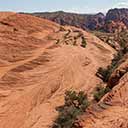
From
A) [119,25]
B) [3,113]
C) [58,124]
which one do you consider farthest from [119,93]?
[119,25]

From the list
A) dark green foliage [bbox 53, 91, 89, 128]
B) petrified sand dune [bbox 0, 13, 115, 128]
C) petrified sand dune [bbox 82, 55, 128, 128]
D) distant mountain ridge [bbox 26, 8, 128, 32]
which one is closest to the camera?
petrified sand dune [bbox 82, 55, 128, 128]

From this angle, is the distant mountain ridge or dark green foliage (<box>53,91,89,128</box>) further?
the distant mountain ridge

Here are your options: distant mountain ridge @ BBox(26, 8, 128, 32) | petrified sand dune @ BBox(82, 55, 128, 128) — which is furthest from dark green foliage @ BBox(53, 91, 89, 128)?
distant mountain ridge @ BBox(26, 8, 128, 32)

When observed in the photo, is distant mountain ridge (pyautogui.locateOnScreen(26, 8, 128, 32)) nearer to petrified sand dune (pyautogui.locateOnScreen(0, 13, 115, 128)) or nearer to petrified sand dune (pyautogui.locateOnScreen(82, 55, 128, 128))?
petrified sand dune (pyautogui.locateOnScreen(0, 13, 115, 128))

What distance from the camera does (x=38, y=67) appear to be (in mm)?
44438

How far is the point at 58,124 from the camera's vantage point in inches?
1123

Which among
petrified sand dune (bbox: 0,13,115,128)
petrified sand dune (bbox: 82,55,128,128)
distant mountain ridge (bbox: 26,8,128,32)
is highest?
petrified sand dune (bbox: 82,55,128,128)

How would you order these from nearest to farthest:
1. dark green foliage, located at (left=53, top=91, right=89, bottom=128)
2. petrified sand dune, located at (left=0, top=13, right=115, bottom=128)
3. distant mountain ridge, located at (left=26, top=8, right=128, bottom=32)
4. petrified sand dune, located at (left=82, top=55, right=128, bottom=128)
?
petrified sand dune, located at (left=82, top=55, right=128, bottom=128), dark green foliage, located at (left=53, top=91, right=89, bottom=128), petrified sand dune, located at (left=0, top=13, right=115, bottom=128), distant mountain ridge, located at (left=26, top=8, right=128, bottom=32)

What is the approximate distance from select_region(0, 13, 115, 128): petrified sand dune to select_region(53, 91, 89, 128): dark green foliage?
1294mm

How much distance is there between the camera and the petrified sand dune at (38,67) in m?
33.3

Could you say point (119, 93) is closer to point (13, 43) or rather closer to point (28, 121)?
point (28, 121)

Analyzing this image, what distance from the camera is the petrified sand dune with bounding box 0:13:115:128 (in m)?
33.3

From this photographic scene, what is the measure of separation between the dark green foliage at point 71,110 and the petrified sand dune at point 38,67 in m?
1.29

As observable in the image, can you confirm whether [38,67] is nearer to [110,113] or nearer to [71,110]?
[71,110]
